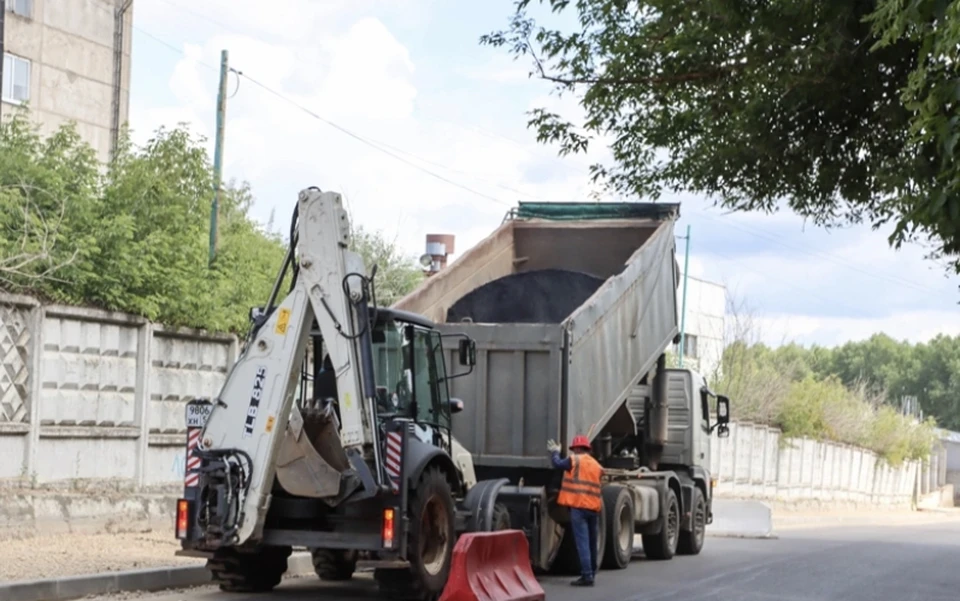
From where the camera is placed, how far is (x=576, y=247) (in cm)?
1881

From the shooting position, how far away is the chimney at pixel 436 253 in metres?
31.0

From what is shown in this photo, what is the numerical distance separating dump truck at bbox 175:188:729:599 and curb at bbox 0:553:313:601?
529 mm

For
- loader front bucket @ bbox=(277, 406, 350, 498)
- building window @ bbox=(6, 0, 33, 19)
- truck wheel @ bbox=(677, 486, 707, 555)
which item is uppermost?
building window @ bbox=(6, 0, 33, 19)

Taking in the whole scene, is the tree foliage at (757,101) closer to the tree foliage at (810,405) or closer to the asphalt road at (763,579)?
the asphalt road at (763,579)

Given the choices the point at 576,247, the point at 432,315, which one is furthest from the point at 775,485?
the point at 432,315

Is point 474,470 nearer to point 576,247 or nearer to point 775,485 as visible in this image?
point 576,247

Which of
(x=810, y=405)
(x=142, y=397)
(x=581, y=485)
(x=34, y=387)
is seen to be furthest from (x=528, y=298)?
(x=810, y=405)

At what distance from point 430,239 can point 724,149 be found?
24365 millimetres

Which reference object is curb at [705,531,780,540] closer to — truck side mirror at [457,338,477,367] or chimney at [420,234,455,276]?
chimney at [420,234,455,276]

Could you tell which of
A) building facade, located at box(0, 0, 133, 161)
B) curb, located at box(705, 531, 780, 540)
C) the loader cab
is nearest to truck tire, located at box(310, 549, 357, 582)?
the loader cab

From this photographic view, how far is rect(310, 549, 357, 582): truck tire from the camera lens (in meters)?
14.2

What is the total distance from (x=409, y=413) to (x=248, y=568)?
6.78ft

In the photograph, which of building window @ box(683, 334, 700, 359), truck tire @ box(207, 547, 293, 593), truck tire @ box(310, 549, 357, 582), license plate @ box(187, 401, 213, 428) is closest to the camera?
license plate @ box(187, 401, 213, 428)

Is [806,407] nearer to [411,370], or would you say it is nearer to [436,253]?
[436,253]
